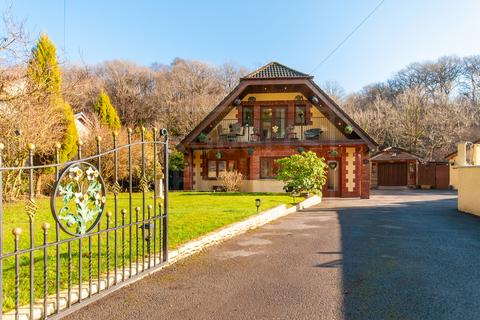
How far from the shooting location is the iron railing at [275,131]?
2019 centimetres

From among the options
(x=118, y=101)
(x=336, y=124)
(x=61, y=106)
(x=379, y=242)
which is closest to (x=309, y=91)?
(x=336, y=124)

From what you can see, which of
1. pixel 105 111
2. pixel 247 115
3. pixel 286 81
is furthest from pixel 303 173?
pixel 105 111

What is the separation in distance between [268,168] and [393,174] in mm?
15355

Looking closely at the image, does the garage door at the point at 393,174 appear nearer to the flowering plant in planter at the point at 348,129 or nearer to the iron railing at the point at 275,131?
the iron railing at the point at 275,131

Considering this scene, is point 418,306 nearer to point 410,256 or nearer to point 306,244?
point 410,256

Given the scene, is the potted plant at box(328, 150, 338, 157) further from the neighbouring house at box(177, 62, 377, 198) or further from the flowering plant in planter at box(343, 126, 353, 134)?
the flowering plant in planter at box(343, 126, 353, 134)

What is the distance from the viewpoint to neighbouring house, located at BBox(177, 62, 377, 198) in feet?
64.3

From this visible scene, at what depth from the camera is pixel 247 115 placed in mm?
21078

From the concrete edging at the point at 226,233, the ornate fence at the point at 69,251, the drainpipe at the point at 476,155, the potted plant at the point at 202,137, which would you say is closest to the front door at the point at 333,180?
the drainpipe at the point at 476,155

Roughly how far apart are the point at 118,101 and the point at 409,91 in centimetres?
3316

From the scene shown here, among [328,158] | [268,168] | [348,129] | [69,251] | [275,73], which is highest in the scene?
[275,73]

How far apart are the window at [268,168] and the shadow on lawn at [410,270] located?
1104 cm

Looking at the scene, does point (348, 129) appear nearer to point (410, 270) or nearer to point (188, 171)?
point (188, 171)

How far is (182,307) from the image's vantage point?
387cm
